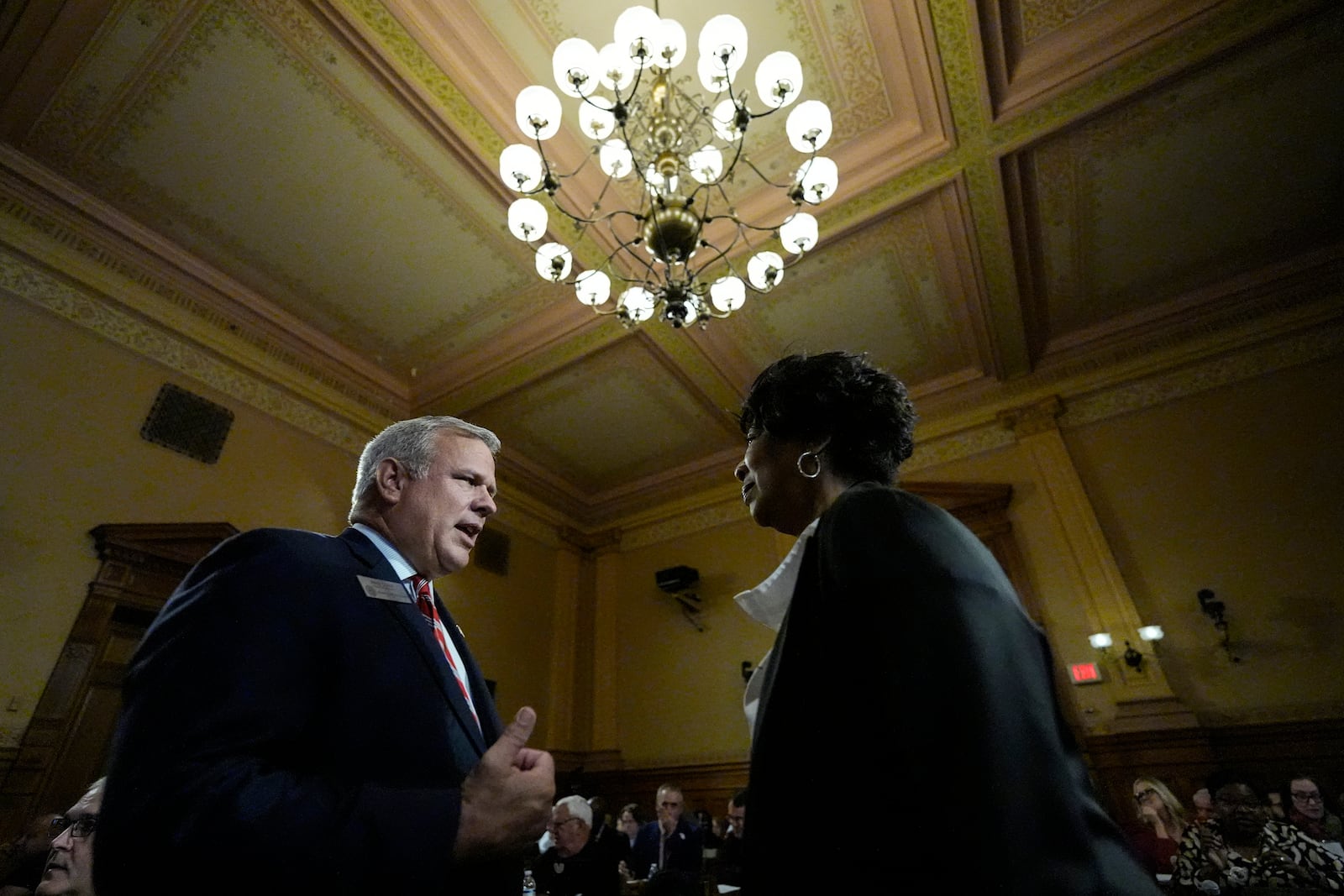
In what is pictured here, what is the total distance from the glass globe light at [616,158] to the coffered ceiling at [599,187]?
0.93 metres

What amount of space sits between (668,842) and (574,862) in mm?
1607

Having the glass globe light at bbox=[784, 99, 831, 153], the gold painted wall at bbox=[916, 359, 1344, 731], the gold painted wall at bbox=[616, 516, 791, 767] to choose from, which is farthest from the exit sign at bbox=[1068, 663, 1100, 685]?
the glass globe light at bbox=[784, 99, 831, 153]

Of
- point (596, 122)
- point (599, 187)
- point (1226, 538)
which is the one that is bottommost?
point (1226, 538)

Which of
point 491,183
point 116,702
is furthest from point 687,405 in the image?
point 116,702

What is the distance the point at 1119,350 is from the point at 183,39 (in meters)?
7.98

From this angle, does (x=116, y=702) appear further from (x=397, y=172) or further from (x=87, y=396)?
(x=397, y=172)

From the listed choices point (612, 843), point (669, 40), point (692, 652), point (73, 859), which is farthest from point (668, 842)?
point (669, 40)

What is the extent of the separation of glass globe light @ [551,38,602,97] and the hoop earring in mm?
2792

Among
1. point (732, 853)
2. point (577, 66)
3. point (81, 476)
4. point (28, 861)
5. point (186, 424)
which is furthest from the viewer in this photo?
point (186, 424)

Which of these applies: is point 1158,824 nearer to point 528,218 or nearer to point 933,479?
point 933,479

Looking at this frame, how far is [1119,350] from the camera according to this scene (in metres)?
6.23

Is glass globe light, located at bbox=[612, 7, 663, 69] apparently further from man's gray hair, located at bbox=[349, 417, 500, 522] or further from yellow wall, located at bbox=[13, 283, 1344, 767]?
yellow wall, located at bbox=[13, 283, 1344, 767]

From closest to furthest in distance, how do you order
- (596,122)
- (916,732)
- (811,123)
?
(916,732) → (811,123) → (596,122)

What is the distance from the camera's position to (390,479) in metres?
1.54
